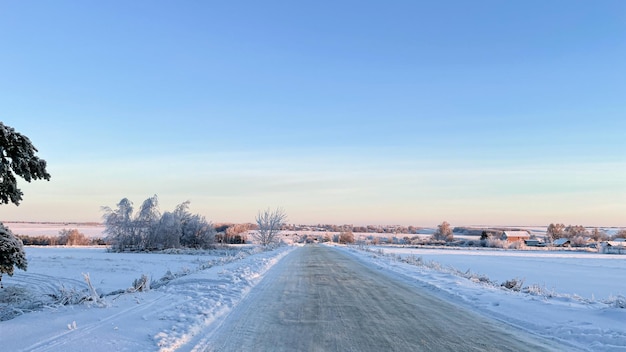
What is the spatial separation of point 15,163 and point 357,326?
5899 millimetres

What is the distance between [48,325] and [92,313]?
41.9 inches

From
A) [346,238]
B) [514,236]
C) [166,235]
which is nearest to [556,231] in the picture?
[514,236]

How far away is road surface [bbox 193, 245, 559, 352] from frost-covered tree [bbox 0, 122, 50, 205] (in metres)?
3.53

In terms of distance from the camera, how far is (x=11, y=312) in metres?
8.89

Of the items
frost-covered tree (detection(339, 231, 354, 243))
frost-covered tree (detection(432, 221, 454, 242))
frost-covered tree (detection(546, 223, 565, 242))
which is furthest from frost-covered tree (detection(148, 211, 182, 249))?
frost-covered tree (detection(546, 223, 565, 242))

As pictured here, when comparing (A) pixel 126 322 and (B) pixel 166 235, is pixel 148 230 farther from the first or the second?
(A) pixel 126 322

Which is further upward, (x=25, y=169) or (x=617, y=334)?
(x=25, y=169)

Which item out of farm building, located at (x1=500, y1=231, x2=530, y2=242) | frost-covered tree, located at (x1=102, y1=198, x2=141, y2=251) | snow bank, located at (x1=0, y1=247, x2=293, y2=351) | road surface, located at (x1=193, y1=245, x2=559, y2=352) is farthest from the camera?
farm building, located at (x1=500, y1=231, x2=530, y2=242)

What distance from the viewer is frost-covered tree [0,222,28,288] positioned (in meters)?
6.30

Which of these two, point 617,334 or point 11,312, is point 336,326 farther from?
point 11,312

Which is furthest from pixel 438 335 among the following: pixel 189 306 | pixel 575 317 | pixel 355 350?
pixel 189 306

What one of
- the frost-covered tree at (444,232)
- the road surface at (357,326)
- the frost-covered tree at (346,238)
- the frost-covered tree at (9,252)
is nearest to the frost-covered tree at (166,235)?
the frost-covered tree at (346,238)

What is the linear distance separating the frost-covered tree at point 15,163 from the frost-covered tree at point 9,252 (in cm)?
51

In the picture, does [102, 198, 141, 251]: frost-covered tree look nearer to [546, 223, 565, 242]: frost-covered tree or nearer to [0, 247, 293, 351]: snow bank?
[0, 247, 293, 351]: snow bank
